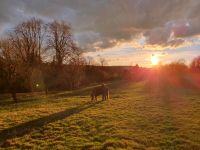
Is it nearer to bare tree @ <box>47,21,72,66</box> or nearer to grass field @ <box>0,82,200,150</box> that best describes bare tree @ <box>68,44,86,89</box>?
bare tree @ <box>47,21,72,66</box>

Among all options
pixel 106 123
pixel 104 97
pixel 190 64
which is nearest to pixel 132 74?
pixel 190 64

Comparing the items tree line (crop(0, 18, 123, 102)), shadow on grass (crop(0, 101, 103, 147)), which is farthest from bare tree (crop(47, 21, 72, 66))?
shadow on grass (crop(0, 101, 103, 147))

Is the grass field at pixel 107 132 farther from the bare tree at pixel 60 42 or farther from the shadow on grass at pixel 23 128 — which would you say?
the bare tree at pixel 60 42

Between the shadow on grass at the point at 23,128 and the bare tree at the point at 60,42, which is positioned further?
the bare tree at the point at 60,42

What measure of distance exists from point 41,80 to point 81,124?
3961cm

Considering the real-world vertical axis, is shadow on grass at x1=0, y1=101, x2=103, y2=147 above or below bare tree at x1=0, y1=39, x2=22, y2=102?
below

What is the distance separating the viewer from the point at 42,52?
58406 mm

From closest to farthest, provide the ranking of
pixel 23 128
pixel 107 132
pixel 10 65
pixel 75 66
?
pixel 107 132, pixel 23 128, pixel 10 65, pixel 75 66

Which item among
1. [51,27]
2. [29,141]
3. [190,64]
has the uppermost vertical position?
[51,27]

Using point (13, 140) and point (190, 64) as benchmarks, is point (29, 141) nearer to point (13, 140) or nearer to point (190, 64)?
point (13, 140)

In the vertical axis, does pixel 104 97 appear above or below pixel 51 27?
below

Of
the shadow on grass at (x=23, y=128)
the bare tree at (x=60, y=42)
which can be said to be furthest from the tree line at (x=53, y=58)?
the shadow on grass at (x=23, y=128)

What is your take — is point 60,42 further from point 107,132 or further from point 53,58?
point 107,132

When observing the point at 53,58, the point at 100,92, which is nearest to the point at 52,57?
the point at 53,58
